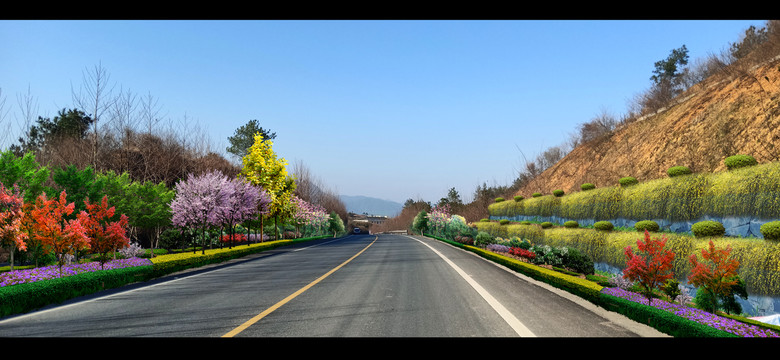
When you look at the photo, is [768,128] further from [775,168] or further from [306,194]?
[306,194]

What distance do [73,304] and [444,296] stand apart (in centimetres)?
700

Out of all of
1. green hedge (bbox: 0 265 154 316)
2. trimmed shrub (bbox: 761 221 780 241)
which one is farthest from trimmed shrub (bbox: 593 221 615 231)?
green hedge (bbox: 0 265 154 316)

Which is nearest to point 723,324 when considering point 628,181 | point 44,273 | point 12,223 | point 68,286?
point 68,286

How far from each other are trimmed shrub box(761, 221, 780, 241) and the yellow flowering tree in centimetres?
3002

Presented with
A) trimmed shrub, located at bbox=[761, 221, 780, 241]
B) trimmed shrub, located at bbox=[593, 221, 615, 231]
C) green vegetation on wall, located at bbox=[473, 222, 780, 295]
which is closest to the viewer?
green vegetation on wall, located at bbox=[473, 222, 780, 295]

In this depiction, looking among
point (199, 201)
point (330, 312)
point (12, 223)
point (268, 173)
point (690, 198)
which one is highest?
point (268, 173)

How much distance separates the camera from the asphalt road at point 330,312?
17.2 feet

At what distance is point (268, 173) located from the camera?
3419 cm

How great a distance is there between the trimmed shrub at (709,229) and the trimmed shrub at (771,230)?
2.19 meters

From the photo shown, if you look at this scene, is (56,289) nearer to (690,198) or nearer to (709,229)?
(709,229)

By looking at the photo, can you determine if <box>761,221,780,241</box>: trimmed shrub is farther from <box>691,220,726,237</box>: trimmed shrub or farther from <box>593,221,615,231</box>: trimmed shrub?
<box>593,221,615,231</box>: trimmed shrub

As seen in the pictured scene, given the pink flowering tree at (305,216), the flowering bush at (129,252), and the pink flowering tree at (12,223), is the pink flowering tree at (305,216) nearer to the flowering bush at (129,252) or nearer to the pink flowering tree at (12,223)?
the flowering bush at (129,252)

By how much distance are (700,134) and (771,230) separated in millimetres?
23595

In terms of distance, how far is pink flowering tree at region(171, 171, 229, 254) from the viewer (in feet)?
64.3
